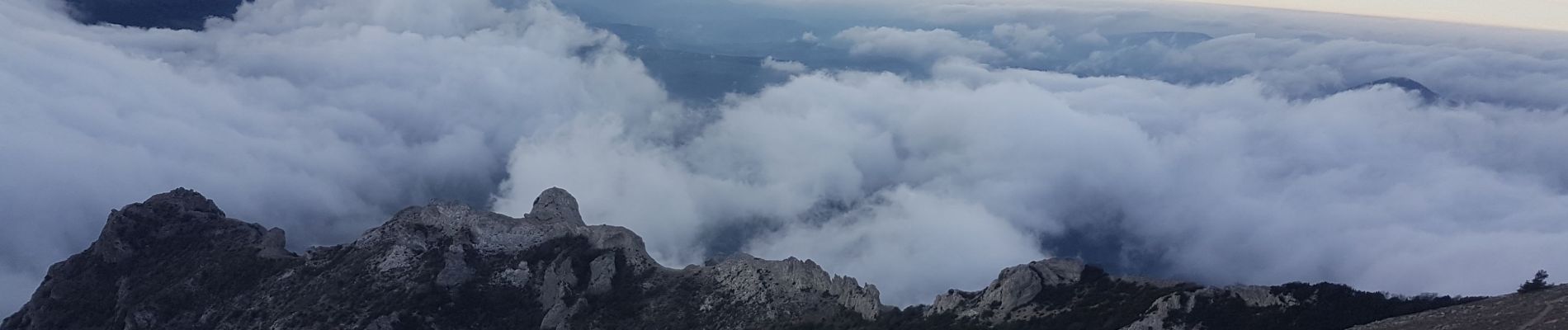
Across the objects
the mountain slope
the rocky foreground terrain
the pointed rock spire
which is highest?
the pointed rock spire

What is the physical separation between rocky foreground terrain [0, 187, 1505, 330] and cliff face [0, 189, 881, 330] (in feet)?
0.43

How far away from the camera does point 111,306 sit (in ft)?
282

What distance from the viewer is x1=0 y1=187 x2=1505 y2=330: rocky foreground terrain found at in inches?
2515

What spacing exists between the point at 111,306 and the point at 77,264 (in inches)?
343

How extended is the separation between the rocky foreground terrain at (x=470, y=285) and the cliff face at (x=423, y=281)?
131 millimetres

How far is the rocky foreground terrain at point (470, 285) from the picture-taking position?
63875 mm

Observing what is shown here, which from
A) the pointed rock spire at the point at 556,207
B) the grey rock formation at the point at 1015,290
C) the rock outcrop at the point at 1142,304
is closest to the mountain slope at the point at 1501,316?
the rock outcrop at the point at 1142,304

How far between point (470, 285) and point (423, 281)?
3.80m

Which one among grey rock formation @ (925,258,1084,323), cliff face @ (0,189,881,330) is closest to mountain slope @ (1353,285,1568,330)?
grey rock formation @ (925,258,1084,323)

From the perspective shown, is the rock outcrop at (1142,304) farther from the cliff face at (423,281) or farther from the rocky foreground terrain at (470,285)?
the cliff face at (423,281)

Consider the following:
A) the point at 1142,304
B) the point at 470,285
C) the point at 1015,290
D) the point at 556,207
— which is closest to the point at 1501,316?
the point at 1142,304

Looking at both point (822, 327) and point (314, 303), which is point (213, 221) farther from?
point (822, 327)

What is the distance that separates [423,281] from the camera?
78938mm

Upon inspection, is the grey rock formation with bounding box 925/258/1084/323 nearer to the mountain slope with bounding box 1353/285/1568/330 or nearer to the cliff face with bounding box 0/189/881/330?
the cliff face with bounding box 0/189/881/330
